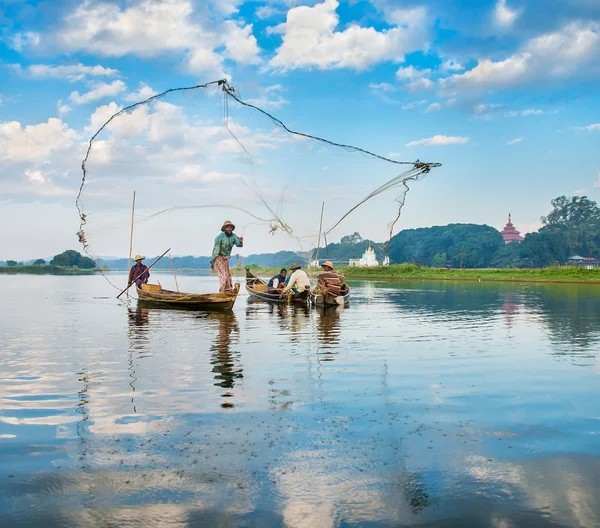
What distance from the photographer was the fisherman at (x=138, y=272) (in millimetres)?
23000

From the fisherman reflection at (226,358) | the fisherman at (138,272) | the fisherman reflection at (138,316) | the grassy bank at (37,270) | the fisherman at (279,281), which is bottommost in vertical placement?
the fisherman reflection at (226,358)

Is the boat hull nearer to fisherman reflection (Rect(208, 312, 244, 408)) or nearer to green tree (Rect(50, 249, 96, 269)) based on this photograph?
fisherman reflection (Rect(208, 312, 244, 408))

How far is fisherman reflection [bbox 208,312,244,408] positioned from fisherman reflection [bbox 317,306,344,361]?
66.0 inches

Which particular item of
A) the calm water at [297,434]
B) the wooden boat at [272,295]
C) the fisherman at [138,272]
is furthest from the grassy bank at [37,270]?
the calm water at [297,434]

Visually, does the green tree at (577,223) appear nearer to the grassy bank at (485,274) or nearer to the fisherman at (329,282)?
the grassy bank at (485,274)

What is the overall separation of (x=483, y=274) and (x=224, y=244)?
193 feet

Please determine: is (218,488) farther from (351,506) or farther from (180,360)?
(180,360)

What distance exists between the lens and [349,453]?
4.96 m

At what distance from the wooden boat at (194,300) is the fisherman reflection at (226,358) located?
2343 mm

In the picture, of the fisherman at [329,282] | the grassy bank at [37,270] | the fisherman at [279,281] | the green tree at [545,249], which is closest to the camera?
the fisherman at [329,282]

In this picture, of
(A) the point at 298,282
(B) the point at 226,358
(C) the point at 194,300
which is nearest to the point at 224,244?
(C) the point at 194,300

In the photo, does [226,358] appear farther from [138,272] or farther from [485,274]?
[485,274]

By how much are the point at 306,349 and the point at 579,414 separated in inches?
220

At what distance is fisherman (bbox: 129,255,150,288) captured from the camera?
23000 mm
